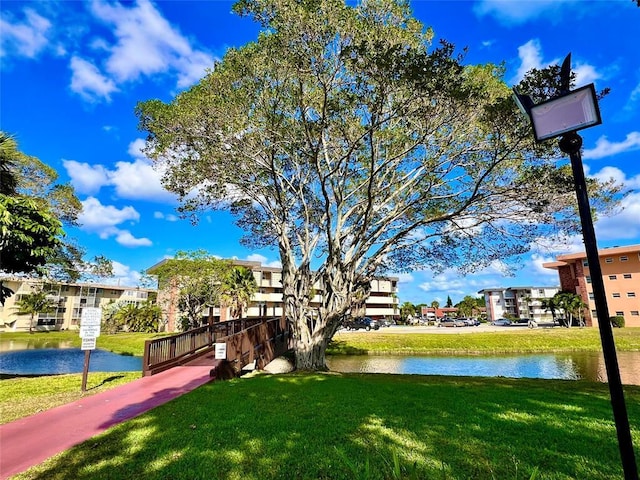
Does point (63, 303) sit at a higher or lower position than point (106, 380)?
higher

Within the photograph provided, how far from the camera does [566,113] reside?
2695mm

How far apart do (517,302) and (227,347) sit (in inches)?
3338

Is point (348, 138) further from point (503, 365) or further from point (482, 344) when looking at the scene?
point (482, 344)

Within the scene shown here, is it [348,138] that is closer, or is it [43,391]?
[43,391]

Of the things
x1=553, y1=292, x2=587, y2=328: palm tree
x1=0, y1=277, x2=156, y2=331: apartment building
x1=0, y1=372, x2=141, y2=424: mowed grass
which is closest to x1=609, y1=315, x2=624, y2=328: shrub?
x1=553, y1=292, x2=587, y2=328: palm tree

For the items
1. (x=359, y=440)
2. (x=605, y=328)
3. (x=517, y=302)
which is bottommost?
(x=359, y=440)

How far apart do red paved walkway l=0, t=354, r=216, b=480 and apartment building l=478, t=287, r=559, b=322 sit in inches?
3110

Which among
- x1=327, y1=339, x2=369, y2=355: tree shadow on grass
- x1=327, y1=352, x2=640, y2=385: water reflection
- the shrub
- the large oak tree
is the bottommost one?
x1=327, y1=352, x2=640, y2=385: water reflection

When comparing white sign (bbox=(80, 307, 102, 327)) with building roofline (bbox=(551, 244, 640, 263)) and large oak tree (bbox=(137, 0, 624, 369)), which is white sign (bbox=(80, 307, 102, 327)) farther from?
building roofline (bbox=(551, 244, 640, 263))

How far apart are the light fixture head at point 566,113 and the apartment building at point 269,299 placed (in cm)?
3215

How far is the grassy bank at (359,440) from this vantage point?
3418 millimetres

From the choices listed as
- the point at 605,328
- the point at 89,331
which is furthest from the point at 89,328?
the point at 605,328

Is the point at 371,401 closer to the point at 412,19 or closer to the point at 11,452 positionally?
the point at 11,452

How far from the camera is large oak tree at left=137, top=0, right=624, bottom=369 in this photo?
30.5 feet
